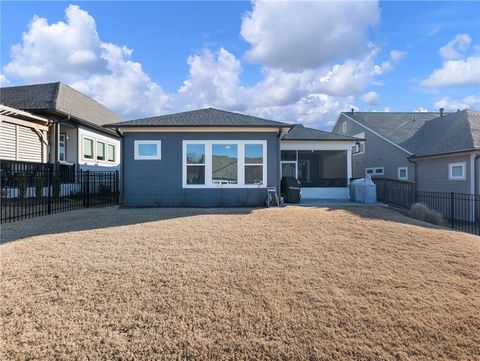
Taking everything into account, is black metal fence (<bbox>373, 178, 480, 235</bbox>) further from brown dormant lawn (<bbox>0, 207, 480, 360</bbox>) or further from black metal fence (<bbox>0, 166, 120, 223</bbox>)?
black metal fence (<bbox>0, 166, 120, 223</bbox>)

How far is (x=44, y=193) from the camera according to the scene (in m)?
13.7

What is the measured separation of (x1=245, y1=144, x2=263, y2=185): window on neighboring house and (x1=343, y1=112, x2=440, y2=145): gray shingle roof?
12.1 meters

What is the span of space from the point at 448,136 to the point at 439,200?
409 centimetres

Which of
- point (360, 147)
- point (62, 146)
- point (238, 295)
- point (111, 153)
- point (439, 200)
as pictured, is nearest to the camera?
point (238, 295)

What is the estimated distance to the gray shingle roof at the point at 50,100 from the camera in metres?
15.2

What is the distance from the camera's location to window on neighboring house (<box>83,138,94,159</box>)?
1780cm

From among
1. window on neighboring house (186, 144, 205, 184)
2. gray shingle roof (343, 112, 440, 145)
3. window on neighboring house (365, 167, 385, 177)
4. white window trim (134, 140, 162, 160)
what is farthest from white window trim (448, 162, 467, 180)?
white window trim (134, 140, 162, 160)

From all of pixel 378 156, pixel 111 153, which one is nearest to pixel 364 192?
pixel 378 156

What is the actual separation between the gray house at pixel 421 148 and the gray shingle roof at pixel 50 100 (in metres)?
18.1

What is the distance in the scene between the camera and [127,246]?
5789mm

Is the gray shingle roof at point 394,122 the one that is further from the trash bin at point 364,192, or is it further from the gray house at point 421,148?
the trash bin at point 364,192

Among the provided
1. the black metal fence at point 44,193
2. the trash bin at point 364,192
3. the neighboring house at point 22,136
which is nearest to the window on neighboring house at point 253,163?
the trash bin at point 364,192

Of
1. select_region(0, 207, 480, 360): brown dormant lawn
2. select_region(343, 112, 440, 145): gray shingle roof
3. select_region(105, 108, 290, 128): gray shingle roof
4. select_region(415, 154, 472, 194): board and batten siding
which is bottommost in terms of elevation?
select_region(0, 207, 480, 360): brown dormant lawn

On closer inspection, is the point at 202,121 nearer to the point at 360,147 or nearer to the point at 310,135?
the point at 310,135
